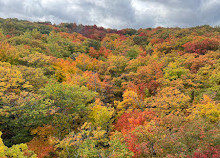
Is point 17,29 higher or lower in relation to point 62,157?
higher

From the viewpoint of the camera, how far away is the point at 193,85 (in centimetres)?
2631

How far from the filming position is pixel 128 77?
3403cm

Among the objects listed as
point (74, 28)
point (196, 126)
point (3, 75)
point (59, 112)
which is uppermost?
point (74, 28)

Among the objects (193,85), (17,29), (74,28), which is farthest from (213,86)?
(74,28)

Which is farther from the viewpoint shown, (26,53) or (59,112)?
(26,53)

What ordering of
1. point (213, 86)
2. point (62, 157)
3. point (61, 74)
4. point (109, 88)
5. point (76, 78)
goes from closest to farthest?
point (62, 157)
point (213, 86)
point (76, 78)
point (109, 88)
point (61, 74)

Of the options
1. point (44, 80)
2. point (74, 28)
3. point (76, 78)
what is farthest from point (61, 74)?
point (74, 28)

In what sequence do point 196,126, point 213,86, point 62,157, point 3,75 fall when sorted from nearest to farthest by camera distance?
point 196,126 → point 62,157 → point 3,75 → point 213,86

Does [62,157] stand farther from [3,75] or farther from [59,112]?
[3,75]

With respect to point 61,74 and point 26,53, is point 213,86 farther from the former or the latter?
point 26,53

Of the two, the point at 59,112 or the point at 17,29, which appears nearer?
the point at 59,112

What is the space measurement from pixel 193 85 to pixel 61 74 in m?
28.4

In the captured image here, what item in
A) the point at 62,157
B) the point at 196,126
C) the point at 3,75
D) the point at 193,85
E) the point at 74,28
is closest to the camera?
the point at 196,126

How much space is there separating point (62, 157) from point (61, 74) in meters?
22.1
